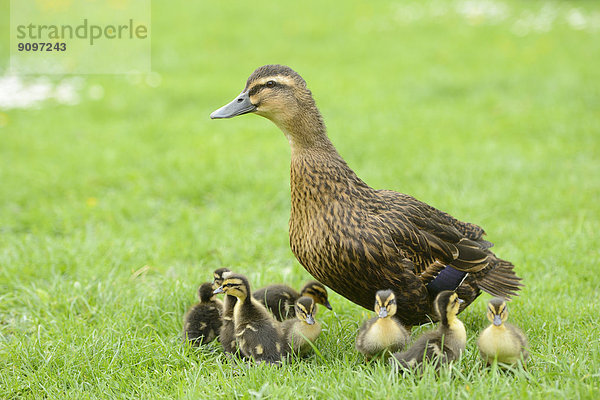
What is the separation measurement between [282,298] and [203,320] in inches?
22.7

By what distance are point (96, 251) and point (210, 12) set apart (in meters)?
10.6

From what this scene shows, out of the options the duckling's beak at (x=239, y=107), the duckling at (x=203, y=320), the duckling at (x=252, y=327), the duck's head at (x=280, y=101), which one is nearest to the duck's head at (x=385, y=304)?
the duckling at (x=252, y=327)

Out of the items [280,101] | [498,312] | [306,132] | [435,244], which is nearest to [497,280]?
[435,244]

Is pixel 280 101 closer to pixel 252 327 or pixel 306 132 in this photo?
pixel 306 132

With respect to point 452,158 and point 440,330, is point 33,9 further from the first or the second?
point 440,330

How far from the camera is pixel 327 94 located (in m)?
10.2

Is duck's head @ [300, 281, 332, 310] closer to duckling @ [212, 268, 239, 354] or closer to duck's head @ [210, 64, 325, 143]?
duckling @ [212, 268, 239, 354]

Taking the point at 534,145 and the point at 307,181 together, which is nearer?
the point at 307,181

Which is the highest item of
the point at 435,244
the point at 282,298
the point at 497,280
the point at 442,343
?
the point at 435,244

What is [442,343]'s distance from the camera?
342 cm

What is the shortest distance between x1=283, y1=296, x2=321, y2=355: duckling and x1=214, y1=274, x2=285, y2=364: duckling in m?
0.07

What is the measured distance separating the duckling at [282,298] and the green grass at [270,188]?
0.19 metres

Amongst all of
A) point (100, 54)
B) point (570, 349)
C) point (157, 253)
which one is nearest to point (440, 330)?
point (570, 349)

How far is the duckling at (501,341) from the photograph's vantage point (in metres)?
3.33
